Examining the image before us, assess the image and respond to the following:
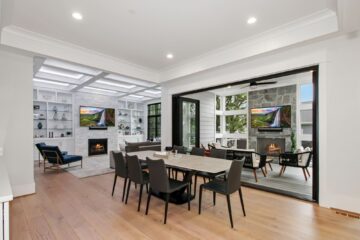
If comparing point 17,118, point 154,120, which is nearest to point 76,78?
point 17,118

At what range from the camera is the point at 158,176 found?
2.67 m

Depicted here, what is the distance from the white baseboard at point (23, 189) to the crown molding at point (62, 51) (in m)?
2.49

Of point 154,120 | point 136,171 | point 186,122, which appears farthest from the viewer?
point 154,120

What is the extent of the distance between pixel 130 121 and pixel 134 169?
7784 millimetres

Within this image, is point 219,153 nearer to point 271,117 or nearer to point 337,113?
point 337,113

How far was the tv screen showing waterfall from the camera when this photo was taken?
6630mm

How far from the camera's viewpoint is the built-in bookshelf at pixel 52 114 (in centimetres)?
740

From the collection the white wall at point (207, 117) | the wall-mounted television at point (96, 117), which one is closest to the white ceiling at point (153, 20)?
the white wall at point (207, 117)

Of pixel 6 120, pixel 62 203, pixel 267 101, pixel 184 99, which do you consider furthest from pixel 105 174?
pixel 267 101

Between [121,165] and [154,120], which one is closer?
[121,165]

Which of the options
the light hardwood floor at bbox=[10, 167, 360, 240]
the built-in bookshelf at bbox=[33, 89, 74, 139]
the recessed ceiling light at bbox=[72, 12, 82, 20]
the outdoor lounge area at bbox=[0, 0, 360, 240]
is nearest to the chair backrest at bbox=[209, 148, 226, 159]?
the outdoor lounge area at bbox=[0, 0, 360, 240]

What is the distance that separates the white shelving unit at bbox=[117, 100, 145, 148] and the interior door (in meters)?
4.40

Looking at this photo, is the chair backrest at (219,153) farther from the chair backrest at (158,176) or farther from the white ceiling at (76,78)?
the white ceiling at (76,78)

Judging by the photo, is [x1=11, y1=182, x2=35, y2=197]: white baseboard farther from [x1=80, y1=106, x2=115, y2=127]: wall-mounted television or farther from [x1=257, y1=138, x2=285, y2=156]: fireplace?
[x1=257, y1=138, x2=285, y2=156]: fireplace
